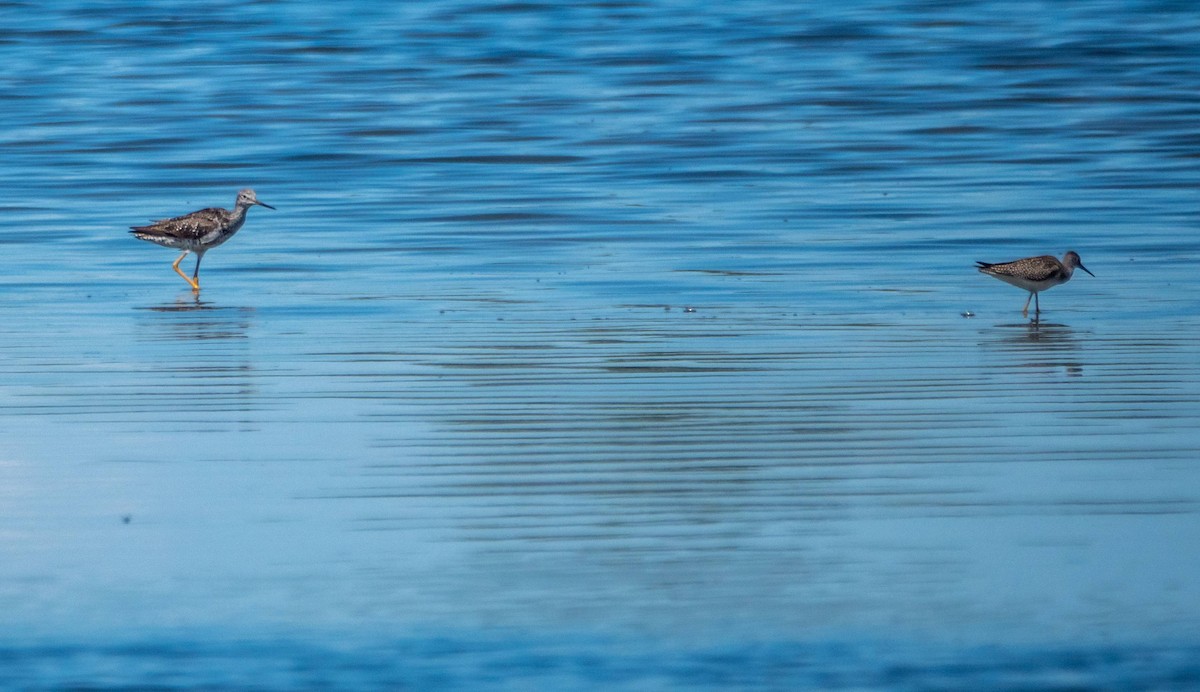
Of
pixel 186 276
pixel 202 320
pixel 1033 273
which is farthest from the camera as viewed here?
pixel 186 276

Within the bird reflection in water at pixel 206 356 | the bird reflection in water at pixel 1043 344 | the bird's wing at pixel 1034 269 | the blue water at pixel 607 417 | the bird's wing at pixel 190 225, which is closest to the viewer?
the blue water at pixel 607 417

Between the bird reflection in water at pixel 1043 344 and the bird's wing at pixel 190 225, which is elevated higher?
the bird's wing at pixel 190 225

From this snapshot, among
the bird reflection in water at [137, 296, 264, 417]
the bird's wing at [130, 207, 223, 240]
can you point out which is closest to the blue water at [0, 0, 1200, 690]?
the bird reflection in water at [137, 296, 264, 417]

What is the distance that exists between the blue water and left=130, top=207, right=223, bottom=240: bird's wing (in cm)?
34

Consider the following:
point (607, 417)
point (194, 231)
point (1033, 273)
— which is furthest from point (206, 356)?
point (1033, 273)

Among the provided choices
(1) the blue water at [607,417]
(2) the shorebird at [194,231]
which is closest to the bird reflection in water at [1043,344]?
(1) the blue water at [607,417]

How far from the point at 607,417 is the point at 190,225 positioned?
738 cm

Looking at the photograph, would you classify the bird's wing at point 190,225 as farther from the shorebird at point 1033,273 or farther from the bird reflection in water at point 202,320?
the shorebird at point 1033,273

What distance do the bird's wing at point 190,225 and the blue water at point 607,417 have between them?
1.12 ft

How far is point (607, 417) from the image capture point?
300 inches

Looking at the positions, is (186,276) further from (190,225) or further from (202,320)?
(202,320)

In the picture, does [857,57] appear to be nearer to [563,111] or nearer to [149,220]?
[563,111]

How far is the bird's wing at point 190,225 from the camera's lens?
555 inches

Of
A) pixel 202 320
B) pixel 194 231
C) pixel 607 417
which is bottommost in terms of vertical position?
pixel 607 417
